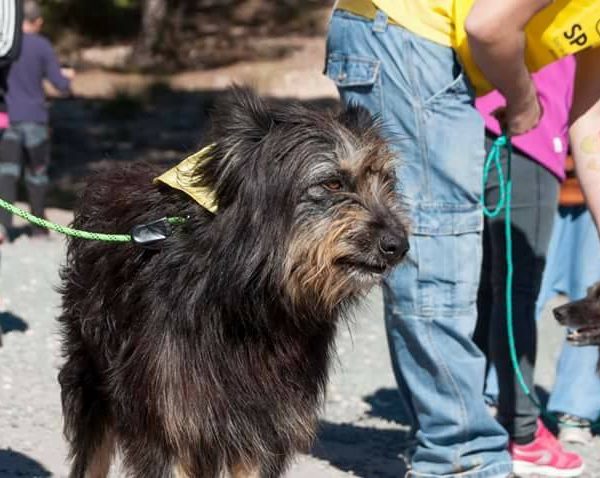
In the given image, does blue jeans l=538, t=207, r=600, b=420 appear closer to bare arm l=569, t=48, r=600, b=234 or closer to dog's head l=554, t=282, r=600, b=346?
dog's head l=554, t=282, r=600, b=346

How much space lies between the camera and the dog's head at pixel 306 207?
4.08 m

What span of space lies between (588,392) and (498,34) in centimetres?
307

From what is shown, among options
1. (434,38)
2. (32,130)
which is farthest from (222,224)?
(32,130)

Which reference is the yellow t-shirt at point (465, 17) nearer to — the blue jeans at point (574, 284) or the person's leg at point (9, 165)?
the blue jeans at point (574, 284)

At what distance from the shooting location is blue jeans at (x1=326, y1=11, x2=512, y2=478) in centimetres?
514

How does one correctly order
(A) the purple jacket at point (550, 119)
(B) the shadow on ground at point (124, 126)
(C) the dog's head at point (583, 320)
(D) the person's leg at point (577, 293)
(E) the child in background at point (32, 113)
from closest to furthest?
(C) the dog's head at point (583, 320)
(A) the purple jacket at point (550, 119)
(D) the person's leg at point (577, 293)
(E) the child in background at point (32, 113)
(B) the shadow on ground at point (124, 126)

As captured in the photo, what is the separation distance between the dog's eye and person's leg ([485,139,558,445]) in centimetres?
217

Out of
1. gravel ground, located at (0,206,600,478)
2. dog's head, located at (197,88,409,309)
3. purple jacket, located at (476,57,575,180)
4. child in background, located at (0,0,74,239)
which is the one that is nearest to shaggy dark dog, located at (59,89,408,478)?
dog's head, located at (197,88,409,309)

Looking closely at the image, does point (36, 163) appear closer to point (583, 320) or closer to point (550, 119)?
point (550, 119)

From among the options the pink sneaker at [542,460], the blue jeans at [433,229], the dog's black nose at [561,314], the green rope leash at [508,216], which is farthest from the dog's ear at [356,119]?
the pink sneaker at [542,460]

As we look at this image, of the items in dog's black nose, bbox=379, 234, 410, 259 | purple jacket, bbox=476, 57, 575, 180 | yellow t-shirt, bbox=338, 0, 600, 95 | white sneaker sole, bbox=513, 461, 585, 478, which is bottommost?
white sneaker sole, bbox=513, 461, 585, 478

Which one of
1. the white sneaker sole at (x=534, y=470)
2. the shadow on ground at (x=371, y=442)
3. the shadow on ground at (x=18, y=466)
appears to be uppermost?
the shadow on ground at (x=18, y=466)

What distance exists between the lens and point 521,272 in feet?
20.6

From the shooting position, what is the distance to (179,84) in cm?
2175
